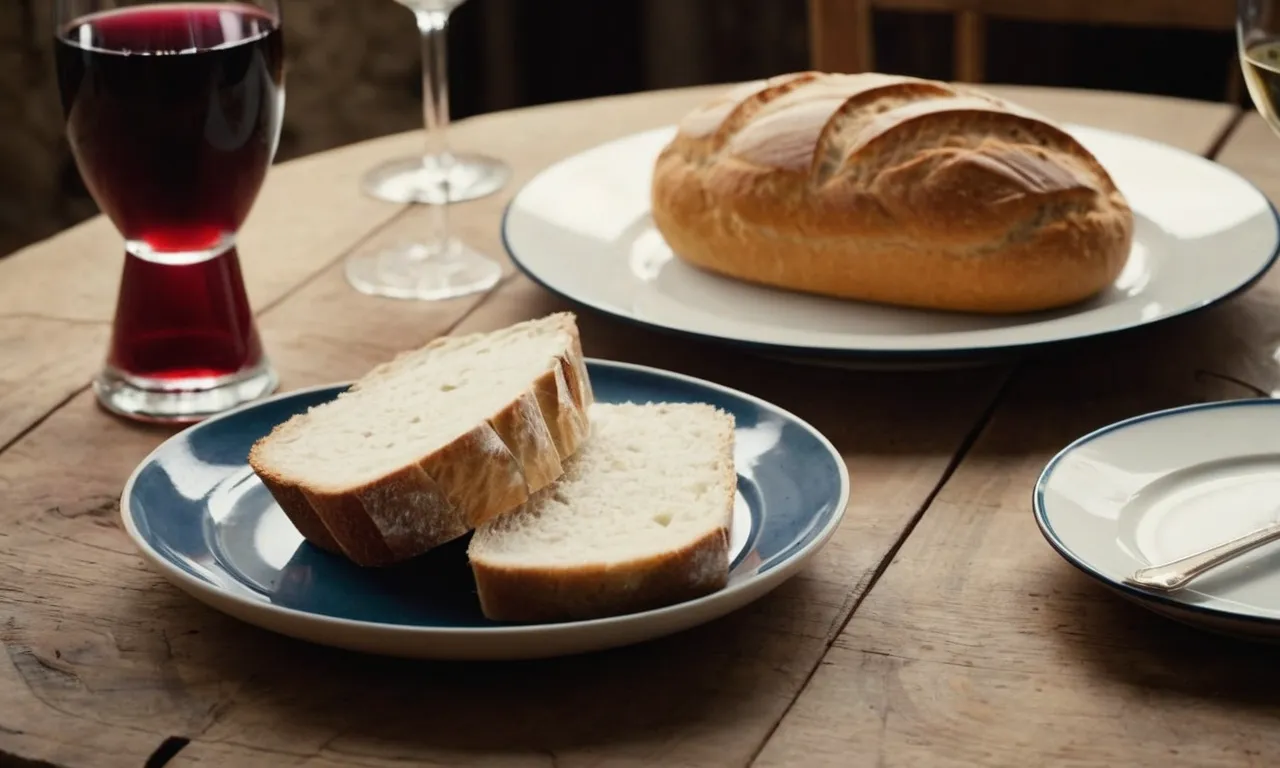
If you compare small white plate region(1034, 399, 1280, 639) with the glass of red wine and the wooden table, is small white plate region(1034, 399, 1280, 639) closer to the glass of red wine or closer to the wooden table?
the wooden table

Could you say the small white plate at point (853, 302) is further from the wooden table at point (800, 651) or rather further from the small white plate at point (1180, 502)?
the small white plate at point (1180, 502)

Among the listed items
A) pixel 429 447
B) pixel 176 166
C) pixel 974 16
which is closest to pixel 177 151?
pixel 176 166

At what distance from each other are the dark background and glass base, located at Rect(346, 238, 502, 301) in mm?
1633

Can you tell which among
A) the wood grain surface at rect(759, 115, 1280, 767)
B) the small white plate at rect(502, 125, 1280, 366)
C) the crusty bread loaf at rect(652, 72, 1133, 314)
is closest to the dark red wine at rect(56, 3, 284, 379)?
the small white plate at rect(502, 125, 1280, 366)

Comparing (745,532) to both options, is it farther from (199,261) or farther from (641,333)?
(199,261)

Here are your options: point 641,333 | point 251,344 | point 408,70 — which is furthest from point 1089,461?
point 408,70

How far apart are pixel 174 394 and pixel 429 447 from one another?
1.18 feet

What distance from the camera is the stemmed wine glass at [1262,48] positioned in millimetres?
1134

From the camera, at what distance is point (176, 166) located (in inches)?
45.3

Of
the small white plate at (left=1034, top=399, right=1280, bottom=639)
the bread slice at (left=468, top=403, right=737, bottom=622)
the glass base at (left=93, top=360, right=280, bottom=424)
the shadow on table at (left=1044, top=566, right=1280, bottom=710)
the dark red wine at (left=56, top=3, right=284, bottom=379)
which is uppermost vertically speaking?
the dark red wine at (left=56, top=3, right=284, bottom=379)

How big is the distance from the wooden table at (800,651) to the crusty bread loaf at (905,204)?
0.08 meters

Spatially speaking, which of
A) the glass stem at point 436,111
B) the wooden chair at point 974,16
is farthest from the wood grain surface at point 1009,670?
the wooden chair at point 974,16

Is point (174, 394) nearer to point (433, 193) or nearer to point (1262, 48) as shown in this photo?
point (433, 193)

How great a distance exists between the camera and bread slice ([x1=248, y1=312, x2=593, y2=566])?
90 cm
